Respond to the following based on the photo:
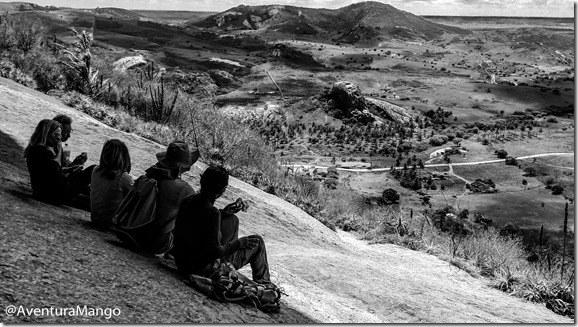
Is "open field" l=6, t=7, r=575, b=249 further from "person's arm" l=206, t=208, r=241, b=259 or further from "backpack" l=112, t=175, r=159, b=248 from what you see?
"person's arm" l=206, t=208, r=241, b=259

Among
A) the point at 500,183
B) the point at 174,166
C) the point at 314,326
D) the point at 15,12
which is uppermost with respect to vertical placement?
the point at 15,12

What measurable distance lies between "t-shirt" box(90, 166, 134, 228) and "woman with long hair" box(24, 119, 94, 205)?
0.53 m

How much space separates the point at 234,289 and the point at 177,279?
1.92 feet

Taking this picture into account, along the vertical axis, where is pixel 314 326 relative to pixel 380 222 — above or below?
above

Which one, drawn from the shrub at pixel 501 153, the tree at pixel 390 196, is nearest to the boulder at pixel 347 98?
the shrub at pixel 501 153

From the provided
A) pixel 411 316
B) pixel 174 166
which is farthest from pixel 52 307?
pixel 411 316

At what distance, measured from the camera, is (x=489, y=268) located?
10.7m

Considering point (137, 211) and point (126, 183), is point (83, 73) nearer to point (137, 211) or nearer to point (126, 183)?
point (126, 183)

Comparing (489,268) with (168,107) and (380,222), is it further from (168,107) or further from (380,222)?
(168,107)

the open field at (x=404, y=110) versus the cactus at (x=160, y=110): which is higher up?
the cactus at (x=160, y=110)

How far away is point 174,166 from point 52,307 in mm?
2087

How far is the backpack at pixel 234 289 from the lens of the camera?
4996mm

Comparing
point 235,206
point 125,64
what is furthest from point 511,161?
point 235,206

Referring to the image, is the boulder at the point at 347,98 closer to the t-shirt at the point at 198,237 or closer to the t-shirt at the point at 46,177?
the t-shirt at the point at 46,177
